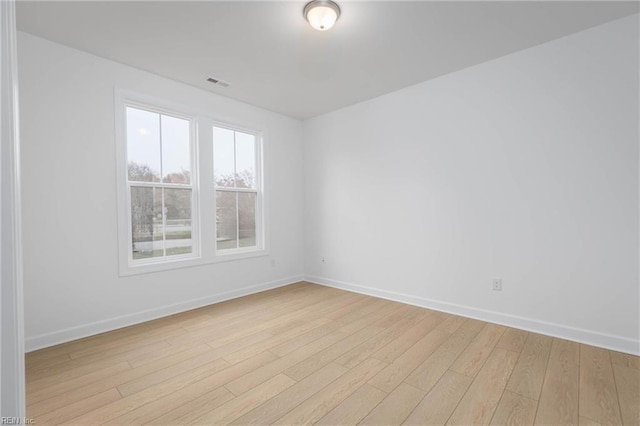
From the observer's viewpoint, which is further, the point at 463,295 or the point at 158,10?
the point at 463,295

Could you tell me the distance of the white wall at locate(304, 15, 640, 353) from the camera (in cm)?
241

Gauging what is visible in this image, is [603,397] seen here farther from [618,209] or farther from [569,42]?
[569,42]

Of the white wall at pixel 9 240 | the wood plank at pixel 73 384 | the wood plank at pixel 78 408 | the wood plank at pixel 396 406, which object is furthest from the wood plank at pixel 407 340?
the white wall at pixel 9 240

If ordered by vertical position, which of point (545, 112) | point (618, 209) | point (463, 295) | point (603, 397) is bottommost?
point (603, 397)

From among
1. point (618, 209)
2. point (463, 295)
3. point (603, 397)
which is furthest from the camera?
point (463, 295)

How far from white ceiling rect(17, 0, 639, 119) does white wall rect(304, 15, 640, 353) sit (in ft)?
1.11

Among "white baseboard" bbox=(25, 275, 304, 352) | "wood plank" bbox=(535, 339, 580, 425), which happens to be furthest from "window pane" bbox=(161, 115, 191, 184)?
"wood plank" bbox=(535, 339, 580, 425)

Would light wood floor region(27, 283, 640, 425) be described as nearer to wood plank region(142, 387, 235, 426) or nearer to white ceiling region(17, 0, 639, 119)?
wood plank region(142, 387, 235, 426)

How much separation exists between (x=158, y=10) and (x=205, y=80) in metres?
1.16

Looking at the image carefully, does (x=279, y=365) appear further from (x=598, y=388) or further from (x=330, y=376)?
(x=598, y=388)

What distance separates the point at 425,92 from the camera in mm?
3465

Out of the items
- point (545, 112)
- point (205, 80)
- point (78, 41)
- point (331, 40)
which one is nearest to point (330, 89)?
point (331, 40)

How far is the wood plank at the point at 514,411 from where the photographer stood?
1624 mm

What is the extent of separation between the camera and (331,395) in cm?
186
